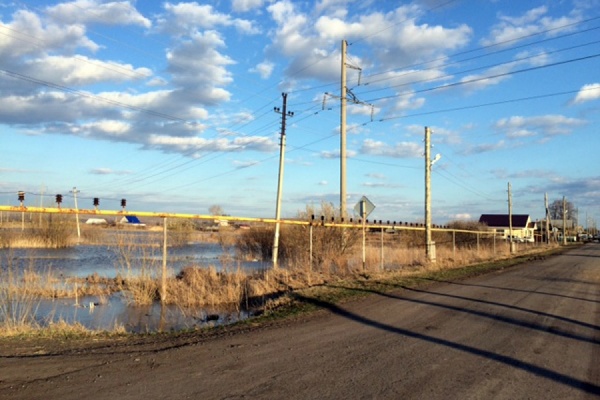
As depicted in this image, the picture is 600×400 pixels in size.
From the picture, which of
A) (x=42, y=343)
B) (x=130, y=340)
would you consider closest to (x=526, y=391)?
(x=130, y=340)

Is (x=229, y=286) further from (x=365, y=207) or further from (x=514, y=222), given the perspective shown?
(x=514, y=222)

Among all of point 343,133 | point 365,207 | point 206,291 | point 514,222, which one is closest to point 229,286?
A: point 206,291

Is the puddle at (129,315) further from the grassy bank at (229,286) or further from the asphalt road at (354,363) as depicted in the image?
the asphalt road at (354,363)

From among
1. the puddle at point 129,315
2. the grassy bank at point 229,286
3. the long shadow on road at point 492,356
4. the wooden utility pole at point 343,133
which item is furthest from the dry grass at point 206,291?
the wooden utility pole at point 343,133

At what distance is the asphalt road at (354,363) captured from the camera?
573 centimetres

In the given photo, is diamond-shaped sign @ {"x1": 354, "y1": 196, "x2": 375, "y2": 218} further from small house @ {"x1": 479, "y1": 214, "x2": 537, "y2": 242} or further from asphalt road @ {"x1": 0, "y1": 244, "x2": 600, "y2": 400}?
small house @ {"x1": 479, "y1": 214, "x2": 537, "y2": 242}

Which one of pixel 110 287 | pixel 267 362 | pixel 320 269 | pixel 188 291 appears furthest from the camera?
pixel 320 269

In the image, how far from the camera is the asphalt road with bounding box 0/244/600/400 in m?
5.73

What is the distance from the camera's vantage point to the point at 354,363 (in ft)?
22.8

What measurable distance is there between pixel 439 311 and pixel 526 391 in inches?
227

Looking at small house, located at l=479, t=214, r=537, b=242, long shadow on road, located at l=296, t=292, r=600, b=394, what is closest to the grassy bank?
long shadow on road, located at l=296, t=292, r=600, b=394

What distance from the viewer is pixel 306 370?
6.57 meters

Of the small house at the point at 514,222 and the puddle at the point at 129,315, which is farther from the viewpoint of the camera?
the small house at the point at 514,222

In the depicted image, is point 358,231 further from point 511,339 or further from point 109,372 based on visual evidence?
point 109,372
